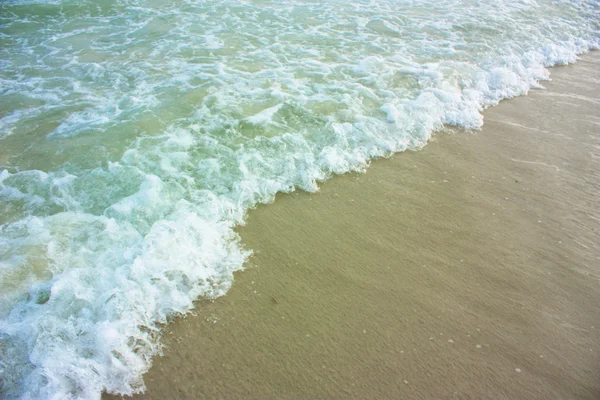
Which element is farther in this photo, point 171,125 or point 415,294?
point 171,125

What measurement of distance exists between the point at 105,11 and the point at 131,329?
8890 millimetres

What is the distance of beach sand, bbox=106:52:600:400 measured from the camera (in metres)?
2.71

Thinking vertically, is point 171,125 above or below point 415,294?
above

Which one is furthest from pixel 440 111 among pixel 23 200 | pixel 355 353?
pixel 23 200

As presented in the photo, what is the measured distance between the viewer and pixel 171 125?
513 centimetres

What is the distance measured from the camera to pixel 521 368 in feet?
9.29

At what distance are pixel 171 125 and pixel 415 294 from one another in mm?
3727

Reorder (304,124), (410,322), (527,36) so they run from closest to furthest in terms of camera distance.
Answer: (410,322), (304,124), (527,36)

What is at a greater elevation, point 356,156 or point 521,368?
point 356,156

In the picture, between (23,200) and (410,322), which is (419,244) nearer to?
(410,322)

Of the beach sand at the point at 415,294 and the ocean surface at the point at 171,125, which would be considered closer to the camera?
the beach sand at the point at 415,294

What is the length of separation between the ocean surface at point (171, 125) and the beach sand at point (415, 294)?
331mm

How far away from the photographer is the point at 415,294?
10.8ft

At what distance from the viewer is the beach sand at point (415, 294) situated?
2711 millimetres
